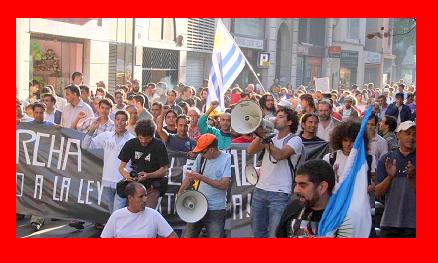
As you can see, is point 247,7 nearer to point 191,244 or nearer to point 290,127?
point 290,127

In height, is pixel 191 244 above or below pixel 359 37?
below

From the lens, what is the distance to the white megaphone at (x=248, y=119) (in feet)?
21.7

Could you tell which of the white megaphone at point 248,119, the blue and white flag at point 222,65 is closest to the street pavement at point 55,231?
the blue and white flag at point 222,65

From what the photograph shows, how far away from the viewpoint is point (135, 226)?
238 inches

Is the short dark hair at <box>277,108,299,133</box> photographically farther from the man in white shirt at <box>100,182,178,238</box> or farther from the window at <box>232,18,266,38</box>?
the window at <box>232,18,266,38</box>

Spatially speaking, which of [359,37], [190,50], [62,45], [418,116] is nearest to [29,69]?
[62,45]

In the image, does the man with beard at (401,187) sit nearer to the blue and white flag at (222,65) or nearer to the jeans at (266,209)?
the jeans at (266,209)

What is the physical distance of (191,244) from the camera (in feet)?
18.7

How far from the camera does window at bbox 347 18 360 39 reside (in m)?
40.6

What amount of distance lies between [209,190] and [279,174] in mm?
743

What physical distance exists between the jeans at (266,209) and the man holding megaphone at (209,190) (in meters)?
0.39

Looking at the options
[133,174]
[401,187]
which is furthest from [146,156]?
[401,187]

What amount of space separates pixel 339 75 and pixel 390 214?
32576mm

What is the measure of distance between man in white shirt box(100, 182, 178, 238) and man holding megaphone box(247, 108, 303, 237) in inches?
41.1
